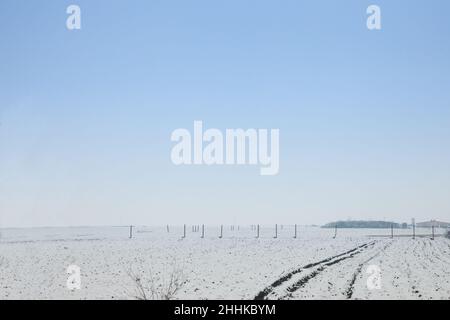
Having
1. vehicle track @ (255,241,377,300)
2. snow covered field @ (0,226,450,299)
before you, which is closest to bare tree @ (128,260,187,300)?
snow covered field @ (0,226,450,299)

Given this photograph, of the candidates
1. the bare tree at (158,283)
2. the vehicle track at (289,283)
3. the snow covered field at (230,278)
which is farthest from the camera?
the snow covered field at (230,278)

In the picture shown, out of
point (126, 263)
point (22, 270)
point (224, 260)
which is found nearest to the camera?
point (22, 270)

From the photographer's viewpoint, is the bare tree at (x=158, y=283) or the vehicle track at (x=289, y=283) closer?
the bare tree at (x=158, y=283)

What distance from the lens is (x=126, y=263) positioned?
26.1 meters

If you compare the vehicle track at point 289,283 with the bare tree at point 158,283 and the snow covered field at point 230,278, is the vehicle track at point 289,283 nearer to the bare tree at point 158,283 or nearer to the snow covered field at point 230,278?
the snow covered field at point 230,278

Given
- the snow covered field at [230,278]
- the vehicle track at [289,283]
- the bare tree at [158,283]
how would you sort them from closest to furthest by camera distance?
the bare tree at [158,283] → the vehicle track at [289,283] → the snow covered field at [230,278]

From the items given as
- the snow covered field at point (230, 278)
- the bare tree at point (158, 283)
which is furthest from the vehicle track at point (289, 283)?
the bare tree at point (158, 283)

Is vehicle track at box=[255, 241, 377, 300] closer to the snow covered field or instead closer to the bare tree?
the snow covered field

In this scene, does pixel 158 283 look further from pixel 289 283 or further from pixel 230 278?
pixel 289 283

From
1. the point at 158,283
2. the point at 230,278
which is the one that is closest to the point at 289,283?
the point at 230,278
